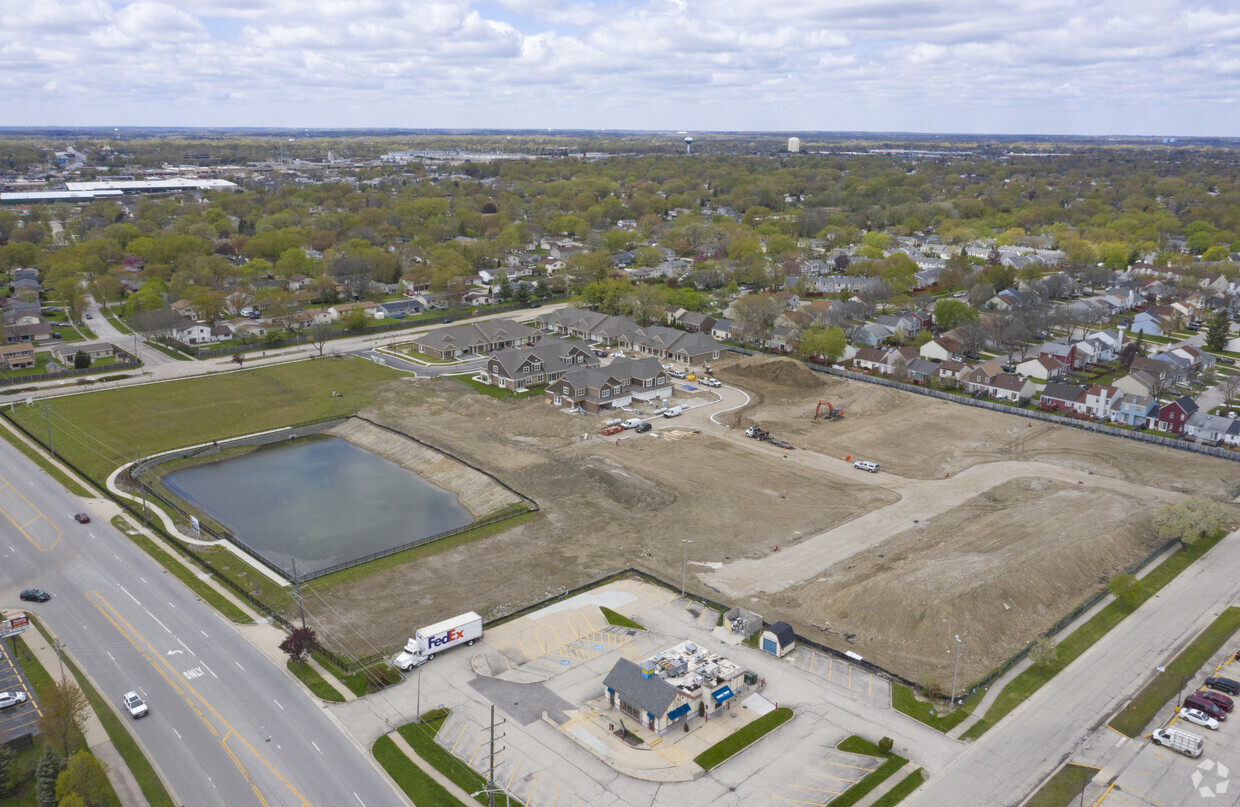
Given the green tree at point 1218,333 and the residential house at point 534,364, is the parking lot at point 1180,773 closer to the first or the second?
the residential house at point 534,364

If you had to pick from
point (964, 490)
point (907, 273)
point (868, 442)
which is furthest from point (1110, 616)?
point (907, 273)

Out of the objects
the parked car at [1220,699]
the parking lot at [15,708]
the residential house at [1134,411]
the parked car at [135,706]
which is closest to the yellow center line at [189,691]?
Result: the parked car at [135,706]

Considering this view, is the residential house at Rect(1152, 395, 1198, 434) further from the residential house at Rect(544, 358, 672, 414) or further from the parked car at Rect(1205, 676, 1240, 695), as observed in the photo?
the residential house at Rect(544, 358, 672, 414)

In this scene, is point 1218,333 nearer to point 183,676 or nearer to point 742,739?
point 742,739

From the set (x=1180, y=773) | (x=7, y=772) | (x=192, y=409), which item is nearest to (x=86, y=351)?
(x=192, y=409)

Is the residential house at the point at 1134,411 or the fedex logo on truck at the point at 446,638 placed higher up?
the residential house at the point at 1134,411

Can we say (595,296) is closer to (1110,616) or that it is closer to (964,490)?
(964,490)

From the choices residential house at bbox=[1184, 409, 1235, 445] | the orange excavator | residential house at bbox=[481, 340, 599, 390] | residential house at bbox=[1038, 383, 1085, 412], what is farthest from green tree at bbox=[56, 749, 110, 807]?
residential house at bbox=[1184, 409, 1235, 445]
